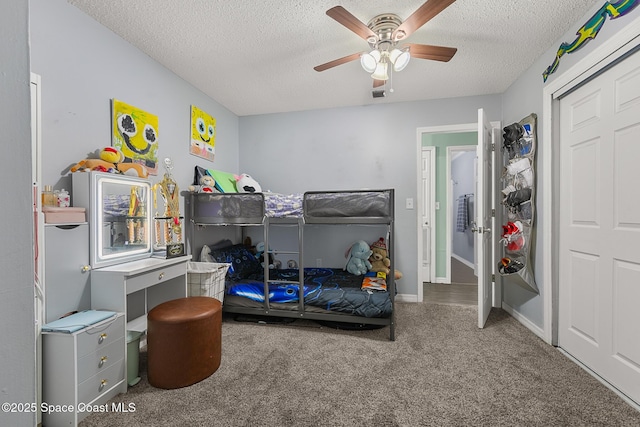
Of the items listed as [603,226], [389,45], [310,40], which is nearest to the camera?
[603,226]

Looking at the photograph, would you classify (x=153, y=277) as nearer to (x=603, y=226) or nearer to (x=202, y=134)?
(x=202, y=134)

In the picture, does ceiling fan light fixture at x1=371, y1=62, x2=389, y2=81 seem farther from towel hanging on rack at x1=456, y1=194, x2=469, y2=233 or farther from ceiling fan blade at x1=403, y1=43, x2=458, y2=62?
towel hanging on rack at x1=456, y1=194, x2=469, y2=233

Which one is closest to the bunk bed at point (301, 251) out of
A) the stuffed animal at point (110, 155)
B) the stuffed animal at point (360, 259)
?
the stuffed animal at point (360, 259)

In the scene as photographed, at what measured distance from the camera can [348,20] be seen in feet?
5.32

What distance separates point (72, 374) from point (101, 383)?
0.19 meters

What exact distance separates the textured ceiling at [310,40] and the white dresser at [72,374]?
78.8 inches

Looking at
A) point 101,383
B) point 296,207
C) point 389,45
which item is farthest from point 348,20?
point 101,383

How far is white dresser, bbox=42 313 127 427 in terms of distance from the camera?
1.38 m

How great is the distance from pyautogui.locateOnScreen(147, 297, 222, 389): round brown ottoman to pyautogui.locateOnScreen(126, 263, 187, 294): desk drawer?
197 millimetres

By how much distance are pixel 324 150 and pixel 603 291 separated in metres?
2.86

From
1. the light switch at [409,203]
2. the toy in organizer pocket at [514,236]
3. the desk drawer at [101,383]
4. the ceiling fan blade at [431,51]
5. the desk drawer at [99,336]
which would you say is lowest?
the desk drawer at [101,383]

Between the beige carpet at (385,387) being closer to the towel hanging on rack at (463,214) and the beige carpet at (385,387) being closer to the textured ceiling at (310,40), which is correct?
the textured ceiling at (310,40)

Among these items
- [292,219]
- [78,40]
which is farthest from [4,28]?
[292,219]

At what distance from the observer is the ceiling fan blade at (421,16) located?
1462 mm
